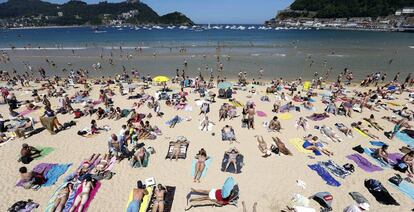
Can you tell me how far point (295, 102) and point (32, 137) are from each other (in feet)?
45.8

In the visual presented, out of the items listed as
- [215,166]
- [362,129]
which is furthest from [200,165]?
[362,129]

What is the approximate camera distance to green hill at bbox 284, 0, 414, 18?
12067 centimetres

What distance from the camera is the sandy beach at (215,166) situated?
26.5ft

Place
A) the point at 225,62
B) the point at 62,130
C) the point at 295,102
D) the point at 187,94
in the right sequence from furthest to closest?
the point at 225,62, the point at 187,94, the point at 295,102, the point at 62,130

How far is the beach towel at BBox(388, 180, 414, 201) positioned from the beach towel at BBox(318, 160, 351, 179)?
1.43 meters

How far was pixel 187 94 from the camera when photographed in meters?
18.0

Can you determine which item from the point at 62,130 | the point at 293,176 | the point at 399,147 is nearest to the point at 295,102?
the point at 399,147

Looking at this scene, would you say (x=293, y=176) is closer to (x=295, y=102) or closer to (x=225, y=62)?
(x=295, y=102)

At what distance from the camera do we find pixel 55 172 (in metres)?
9.19

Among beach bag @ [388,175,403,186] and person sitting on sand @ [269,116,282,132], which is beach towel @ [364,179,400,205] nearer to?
beach bag @ [388,175,403,186]

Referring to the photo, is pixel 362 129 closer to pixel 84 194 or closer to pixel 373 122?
pixel 373 122

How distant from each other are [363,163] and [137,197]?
7934 mm

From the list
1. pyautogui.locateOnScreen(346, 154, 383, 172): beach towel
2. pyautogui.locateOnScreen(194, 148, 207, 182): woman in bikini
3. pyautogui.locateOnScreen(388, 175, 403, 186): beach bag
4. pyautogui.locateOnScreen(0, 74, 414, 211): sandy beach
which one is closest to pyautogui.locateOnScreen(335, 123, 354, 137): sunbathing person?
pyautogui.locateOnScreen(0, 74, 414, 211): sandy beach

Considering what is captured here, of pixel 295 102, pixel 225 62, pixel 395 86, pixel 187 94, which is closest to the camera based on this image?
pixel 295 102
